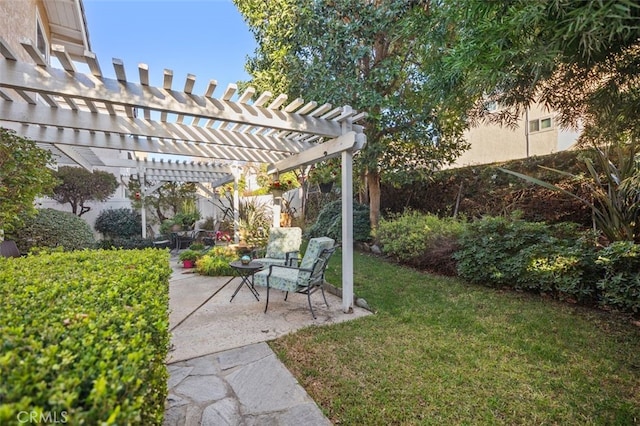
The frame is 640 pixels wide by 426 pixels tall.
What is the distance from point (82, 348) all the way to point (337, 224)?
8163 mm

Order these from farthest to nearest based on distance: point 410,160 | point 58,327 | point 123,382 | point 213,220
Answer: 1. point 213,220
2. point 410,160
3. point 58,327
4. point 123,382

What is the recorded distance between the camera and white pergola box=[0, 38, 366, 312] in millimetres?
2746

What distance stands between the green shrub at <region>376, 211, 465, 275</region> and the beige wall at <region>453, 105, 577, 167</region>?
157 inches

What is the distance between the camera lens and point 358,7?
22.3 ft

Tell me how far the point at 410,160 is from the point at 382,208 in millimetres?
2763

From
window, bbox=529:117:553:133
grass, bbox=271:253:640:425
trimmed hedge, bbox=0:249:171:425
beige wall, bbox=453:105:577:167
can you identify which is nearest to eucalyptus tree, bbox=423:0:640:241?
grass, bbox=271:253:640:425

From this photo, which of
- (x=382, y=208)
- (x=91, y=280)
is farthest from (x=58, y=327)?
(x=382, y=208)

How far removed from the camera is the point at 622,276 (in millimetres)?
3596

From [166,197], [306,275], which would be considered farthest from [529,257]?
[166,197]

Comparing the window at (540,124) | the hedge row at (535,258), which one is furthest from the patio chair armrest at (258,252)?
the window at (540,124)

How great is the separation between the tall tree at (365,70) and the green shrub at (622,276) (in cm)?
408

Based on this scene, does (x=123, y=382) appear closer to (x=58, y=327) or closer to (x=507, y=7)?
(x=58, y=327)

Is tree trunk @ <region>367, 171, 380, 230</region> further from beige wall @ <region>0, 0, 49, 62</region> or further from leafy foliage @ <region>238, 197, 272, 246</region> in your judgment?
beige wall @ <region>0, 0, 49, 62</region>

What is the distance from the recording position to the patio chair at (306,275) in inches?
161
